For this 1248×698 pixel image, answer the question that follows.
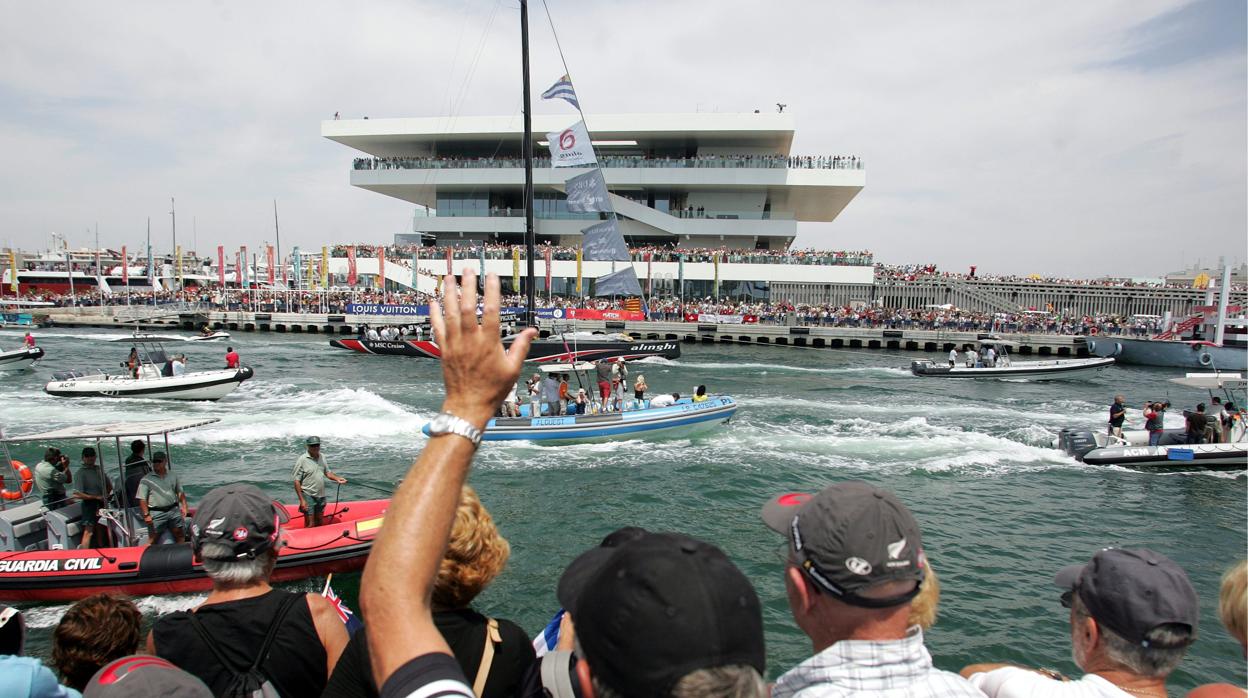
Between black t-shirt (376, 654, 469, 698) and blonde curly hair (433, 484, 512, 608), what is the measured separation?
804mm

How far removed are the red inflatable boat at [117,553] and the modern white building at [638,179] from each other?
47.6 meters

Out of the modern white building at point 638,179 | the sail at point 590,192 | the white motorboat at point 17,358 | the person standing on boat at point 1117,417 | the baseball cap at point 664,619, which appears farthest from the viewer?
the modern white building at point 638,179

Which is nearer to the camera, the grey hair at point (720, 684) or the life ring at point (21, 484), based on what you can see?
the grey hair at point (720, 684)

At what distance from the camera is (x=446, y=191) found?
208 ft

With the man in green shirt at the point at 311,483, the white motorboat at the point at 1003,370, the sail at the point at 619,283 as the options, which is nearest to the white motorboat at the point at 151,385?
the sail at the point at 619,283

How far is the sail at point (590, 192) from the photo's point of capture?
1115 inches

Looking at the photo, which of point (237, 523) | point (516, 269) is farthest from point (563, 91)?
point (237, 523)

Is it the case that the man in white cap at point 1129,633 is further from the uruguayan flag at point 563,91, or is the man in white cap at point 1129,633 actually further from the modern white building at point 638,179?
the modern white building at point 638,179

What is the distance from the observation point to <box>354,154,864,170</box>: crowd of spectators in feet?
185

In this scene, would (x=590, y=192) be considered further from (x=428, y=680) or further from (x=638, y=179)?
(x=638, y=179)

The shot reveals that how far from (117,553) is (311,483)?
7.79ft

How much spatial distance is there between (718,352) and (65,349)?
36998mm

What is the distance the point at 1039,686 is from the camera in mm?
2445

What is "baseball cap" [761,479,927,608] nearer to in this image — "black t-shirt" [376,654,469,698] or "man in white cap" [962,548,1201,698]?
"man in white cap" [962,548,1201,698]
